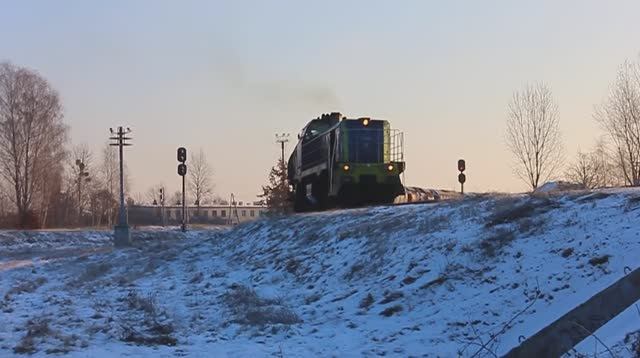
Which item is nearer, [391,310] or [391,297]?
[391,310]

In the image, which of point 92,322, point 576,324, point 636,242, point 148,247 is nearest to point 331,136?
point 148,247

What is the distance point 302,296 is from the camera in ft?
41.4

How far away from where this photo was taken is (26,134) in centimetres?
6112

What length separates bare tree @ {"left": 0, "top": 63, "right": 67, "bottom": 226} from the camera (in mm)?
60812

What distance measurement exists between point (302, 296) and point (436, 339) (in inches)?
171

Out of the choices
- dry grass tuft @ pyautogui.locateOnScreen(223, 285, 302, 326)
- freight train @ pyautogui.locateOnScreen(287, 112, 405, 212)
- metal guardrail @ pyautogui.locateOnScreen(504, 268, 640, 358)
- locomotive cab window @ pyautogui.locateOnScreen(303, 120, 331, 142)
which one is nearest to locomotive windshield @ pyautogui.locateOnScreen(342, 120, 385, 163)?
freight train @ pyautogui.locateOnScreen(287, 112, 405, 212)

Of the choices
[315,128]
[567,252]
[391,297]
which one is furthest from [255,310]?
[315,128]

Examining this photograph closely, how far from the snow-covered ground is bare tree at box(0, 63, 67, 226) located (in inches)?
1874

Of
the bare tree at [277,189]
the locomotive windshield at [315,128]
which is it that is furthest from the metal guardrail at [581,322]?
the bare tree at [277,189]

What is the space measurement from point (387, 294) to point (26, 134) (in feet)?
187

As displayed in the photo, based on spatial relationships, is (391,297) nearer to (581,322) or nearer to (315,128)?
(581,322)

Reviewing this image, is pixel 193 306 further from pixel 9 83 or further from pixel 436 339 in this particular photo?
pixel 9 83

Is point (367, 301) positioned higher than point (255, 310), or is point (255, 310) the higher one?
point (367, 301)

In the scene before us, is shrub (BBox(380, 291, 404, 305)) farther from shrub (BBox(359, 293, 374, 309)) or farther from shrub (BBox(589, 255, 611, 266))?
shrub (BBox(589, 255, 611, 266))
